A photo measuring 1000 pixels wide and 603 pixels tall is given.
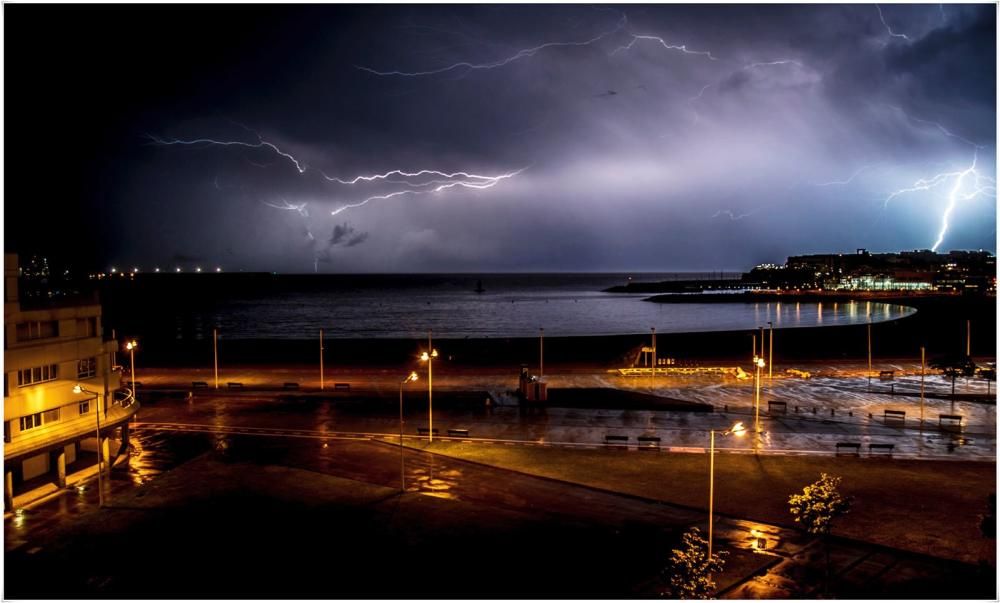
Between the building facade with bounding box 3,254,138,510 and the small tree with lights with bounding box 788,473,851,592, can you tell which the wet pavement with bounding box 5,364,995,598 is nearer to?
the small tree with lights with bounding box 788,473,851,592

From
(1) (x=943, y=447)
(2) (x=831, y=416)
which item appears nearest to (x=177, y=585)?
(1) (x=943, y=447)

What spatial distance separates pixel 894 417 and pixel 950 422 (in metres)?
2.61

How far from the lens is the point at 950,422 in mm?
35250

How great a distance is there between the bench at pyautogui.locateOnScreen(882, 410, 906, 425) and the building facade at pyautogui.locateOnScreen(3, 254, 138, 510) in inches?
1509

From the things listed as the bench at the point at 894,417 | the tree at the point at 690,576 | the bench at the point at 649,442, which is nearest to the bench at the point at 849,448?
the bench at the point at 894,417

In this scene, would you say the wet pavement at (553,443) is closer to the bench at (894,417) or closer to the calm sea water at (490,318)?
the bench at (894,417)

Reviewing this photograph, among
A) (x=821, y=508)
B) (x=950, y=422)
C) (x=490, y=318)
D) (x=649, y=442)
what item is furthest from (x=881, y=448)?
(x=490, y=318)

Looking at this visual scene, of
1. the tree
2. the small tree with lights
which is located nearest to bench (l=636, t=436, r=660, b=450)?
the small tree with lights

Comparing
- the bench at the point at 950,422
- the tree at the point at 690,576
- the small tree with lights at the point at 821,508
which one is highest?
the small tree with lights at the point at 821,508

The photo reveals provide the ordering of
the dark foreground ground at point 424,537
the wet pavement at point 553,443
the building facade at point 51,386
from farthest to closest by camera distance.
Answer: the building facade at point 51,386 < the wet pavement at point 553,443 < the dark foreground ground at point 424,537

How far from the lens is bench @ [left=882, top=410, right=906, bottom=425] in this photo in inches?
1406

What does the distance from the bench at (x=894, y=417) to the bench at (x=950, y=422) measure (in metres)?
1.70

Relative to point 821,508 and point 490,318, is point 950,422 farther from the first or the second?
point 490,318

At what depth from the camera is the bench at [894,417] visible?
3572cm
